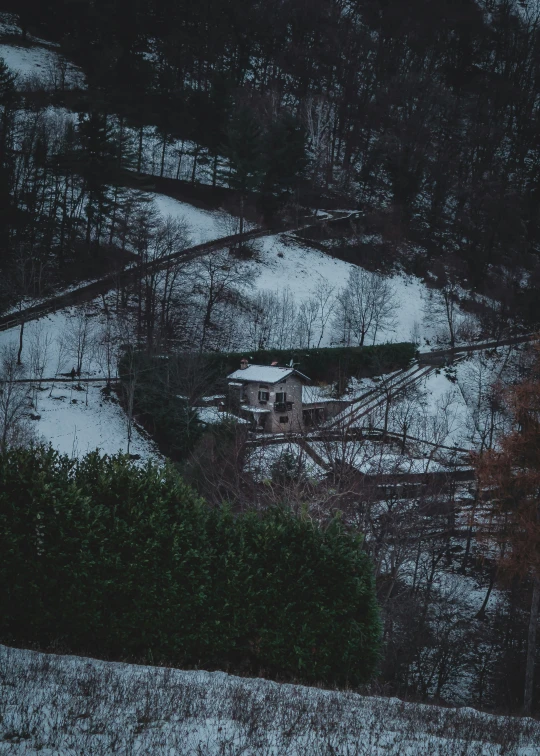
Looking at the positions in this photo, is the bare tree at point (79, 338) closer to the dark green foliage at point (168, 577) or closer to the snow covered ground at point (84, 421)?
the snow covered ground at point (84, 421)

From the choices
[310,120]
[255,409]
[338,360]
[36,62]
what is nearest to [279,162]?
[310,120]

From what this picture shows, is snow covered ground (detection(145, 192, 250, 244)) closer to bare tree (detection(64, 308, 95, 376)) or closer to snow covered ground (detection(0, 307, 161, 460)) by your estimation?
snow covered ground (detection(0, 307, 161, 460))

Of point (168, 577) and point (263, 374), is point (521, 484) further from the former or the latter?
point (263, 374)

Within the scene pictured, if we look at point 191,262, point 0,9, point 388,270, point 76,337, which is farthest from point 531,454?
point 0,9

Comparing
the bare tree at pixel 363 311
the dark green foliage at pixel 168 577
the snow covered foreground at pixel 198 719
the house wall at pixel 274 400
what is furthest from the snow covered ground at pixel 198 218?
the snow covered foreground at pixel 198 719

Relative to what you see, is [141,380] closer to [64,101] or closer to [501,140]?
[64,101]
